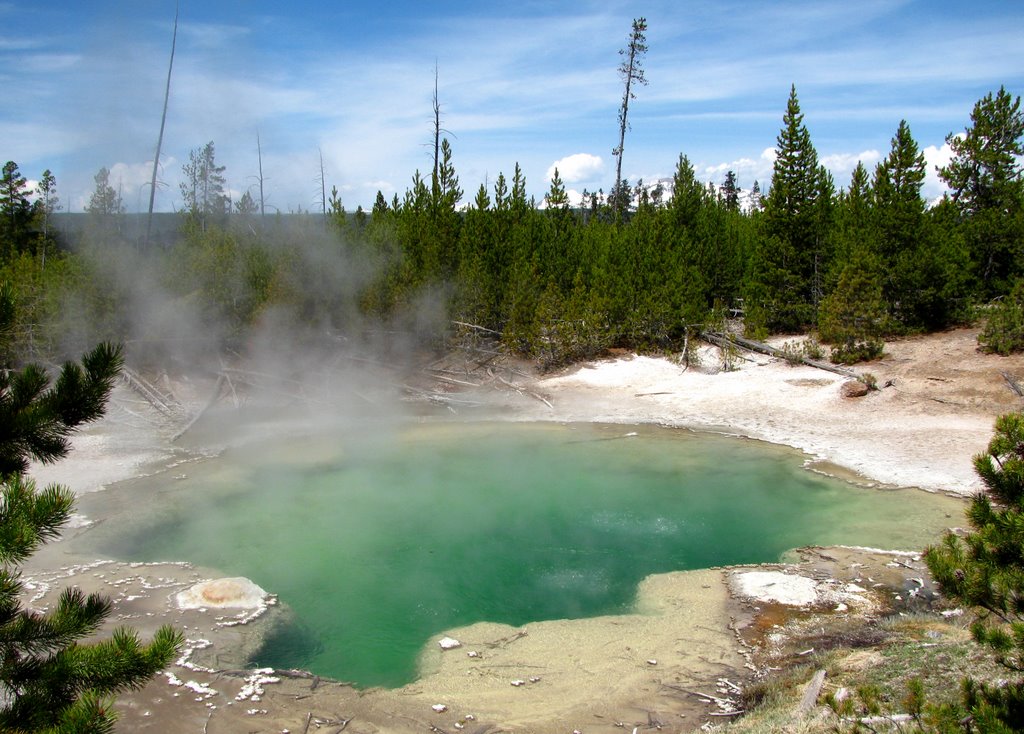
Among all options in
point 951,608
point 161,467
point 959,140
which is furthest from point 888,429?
point 959,140

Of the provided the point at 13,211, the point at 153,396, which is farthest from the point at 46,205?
the point at 153,396

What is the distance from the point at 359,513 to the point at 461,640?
4301mm

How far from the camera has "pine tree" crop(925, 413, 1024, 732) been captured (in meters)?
3.83

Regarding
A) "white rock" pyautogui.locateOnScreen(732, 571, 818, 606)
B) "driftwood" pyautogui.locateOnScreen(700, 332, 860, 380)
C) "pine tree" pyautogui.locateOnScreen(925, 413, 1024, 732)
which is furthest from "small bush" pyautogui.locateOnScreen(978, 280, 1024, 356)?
"pine tree" pyautogui.locateOnScreen(925, 413, 1024, 732)

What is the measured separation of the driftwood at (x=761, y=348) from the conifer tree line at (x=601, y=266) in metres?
0.45

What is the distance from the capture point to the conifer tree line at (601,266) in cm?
1922

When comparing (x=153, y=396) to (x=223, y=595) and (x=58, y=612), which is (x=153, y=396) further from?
(x=58, y=612)

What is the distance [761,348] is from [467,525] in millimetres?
13443

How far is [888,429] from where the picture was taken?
14586 millimetres

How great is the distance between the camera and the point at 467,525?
10977 millimetres

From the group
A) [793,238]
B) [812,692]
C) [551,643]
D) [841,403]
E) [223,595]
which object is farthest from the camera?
[793,238]

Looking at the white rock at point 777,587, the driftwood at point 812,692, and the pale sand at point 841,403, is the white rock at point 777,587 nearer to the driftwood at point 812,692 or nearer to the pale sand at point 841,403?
the driftwood at point 812,692

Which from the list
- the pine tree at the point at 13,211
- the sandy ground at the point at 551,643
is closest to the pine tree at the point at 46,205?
the pine tree at the point at 13,211

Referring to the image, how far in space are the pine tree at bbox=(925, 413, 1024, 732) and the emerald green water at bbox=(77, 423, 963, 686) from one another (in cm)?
469
